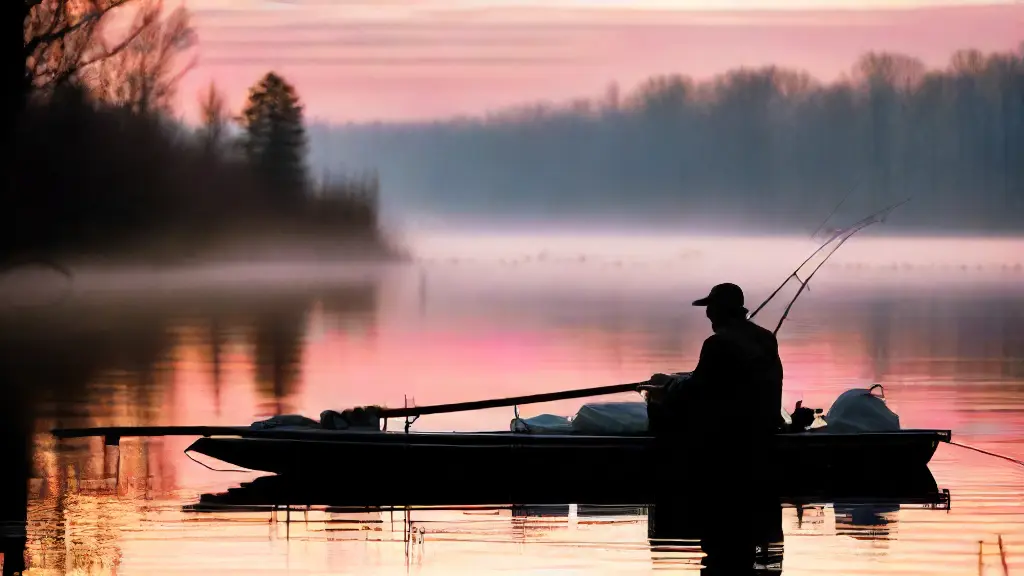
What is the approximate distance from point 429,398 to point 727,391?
12525 mm

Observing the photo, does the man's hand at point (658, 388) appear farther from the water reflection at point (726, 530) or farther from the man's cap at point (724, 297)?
the man's cap at point (724, 297)

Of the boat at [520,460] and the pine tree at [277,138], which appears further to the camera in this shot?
the pine tree at [277,138]

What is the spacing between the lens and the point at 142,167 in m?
93.0

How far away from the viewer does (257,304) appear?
69.7 m

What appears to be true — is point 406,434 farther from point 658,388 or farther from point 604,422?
point 658,388

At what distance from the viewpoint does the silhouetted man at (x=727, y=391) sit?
13.9 m

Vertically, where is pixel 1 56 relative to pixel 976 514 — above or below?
above

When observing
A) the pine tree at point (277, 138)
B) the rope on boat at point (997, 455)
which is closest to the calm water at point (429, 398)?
the rope on boat at point (997, 455)

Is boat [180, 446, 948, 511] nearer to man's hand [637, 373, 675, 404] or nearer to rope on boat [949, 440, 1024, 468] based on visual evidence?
man's hand [637, 373, 675, 404]

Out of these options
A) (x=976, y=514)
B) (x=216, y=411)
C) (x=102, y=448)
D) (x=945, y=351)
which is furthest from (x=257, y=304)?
(x=976, y=514)

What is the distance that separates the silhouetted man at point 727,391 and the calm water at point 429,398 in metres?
0.67

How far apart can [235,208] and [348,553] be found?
96751 mm

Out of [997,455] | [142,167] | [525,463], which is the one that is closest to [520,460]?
[525,463]

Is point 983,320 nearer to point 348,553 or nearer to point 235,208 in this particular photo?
point 348,553
